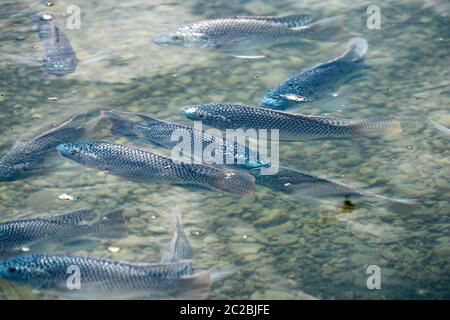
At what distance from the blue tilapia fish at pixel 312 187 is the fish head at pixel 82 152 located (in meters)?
1.22

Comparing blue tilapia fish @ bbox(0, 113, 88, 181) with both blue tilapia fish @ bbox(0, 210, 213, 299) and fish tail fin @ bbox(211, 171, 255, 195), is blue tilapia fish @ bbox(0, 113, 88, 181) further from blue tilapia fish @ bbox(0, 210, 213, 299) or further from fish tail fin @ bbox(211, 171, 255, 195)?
fish tail fin @ bbox(211, 171, 255, 195)

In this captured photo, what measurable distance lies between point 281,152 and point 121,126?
1.38 meters

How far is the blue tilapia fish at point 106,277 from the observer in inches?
156

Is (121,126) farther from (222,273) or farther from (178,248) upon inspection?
(222,273)

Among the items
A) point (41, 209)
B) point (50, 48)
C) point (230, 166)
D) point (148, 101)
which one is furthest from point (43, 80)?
point (230, 166)

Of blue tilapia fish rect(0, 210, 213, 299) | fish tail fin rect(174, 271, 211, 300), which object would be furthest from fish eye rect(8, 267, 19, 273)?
fish tail fin rect(174, 271, 211, 300)

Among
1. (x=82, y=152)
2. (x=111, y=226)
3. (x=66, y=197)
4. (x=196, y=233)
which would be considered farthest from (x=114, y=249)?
(x=82, y=152)

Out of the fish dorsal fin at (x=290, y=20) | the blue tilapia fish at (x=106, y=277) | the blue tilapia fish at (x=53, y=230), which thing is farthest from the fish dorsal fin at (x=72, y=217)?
the fish dorsal fin at (x=290, y=20)

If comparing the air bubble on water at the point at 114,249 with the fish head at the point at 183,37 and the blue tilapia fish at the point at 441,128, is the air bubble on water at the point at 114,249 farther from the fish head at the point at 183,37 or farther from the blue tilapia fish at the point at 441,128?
the fish head at the point at 183,37

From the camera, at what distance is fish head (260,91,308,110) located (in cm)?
587

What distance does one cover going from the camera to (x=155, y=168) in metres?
4.99

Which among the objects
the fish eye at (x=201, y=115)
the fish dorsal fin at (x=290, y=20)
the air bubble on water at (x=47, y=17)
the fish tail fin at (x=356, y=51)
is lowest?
the fish eye at (x=201, y=115)

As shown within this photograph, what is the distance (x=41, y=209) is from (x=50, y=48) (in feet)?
8.15

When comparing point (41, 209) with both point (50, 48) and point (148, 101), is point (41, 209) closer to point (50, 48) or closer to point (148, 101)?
point (148, 101)
